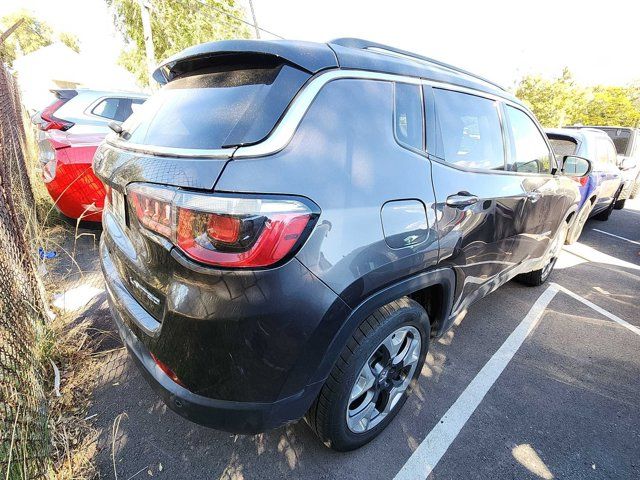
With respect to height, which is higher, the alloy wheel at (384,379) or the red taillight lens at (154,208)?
the red taillight lens at (154,208)

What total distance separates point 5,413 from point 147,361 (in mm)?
568

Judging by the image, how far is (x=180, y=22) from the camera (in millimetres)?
17547

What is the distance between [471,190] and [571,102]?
34.0 meters

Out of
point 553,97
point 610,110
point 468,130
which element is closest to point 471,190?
point 468,130

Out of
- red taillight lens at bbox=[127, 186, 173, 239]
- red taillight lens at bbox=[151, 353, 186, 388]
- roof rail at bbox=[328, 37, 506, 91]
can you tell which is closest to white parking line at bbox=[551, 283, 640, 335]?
roof rail at bbox=[328, 37, 506, 91]

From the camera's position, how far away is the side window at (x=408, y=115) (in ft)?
5.42

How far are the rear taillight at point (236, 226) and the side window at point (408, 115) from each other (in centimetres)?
73

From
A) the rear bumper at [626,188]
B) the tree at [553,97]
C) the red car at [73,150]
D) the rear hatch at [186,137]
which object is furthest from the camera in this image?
the tree at [553,97]

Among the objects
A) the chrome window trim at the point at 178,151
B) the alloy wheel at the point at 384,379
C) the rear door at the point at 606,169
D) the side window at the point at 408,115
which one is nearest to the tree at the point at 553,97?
the rear door at the point at 606,169

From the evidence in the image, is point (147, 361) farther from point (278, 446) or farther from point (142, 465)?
point (278, 446)

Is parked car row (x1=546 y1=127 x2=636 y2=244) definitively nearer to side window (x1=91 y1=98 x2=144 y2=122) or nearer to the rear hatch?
the rear hatch

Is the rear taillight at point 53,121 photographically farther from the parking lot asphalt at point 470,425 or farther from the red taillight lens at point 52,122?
the parking lot asphalt at point 470,425

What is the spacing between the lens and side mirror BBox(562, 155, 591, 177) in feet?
11.3

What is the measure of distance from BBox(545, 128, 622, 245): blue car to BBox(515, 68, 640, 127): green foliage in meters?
25.9
